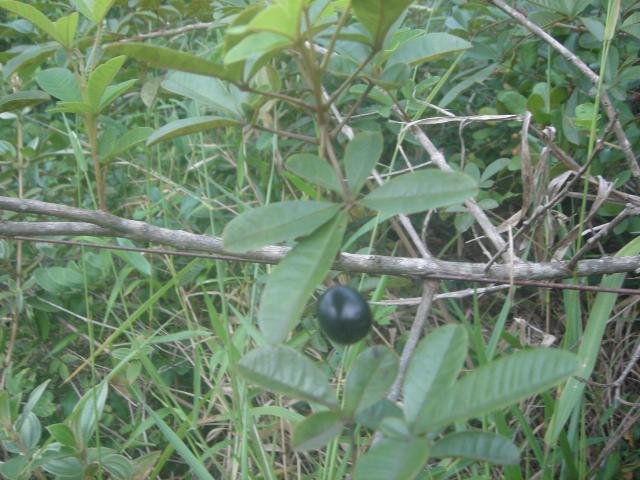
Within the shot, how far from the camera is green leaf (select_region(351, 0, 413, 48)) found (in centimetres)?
65

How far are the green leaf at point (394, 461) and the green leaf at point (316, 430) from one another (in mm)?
52

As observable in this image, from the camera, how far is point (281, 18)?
23.3 inches

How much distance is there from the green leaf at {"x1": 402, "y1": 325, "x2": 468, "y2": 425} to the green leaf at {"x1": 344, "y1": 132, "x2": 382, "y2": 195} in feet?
0.55

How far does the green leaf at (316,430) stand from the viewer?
0.62 m

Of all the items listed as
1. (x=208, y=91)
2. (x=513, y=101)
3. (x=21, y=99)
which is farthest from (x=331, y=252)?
(x=513, y=101)

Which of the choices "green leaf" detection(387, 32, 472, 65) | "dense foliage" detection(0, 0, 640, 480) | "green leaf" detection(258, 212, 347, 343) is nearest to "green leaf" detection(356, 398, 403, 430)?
"dense foliage" detection(0, 0, 640, 480)

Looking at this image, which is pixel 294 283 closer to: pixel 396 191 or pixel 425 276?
pixel 396 191

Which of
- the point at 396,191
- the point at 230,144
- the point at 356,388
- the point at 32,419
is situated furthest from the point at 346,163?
the point at 230,144

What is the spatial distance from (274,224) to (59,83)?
647 millimetres

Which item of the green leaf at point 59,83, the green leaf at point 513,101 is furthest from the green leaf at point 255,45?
the green leaf at point 513,101

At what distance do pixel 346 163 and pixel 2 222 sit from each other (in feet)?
1.96

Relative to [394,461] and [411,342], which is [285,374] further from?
[411,342]

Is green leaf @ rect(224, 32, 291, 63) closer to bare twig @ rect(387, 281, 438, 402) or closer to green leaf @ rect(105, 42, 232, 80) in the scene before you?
green leaf @ rect(105, 42, 232, 80)

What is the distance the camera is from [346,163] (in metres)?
0.70
